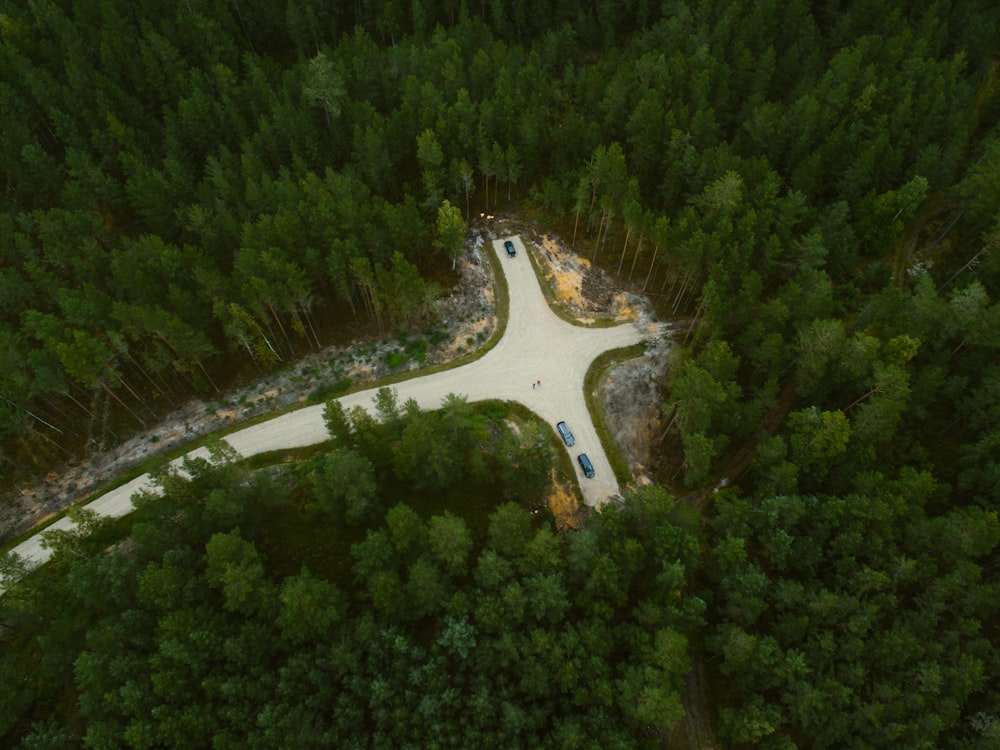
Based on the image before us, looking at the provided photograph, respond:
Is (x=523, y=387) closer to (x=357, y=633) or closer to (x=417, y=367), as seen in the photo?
(x=417, y=367)

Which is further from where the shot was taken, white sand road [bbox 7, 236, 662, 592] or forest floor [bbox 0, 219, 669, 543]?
white sand road [bbox 7, 236, 662, 592]

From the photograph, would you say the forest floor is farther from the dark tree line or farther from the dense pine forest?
the dark tree line

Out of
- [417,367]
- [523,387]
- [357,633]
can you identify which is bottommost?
[523,387]

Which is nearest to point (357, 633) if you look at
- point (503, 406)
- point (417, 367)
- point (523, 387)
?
point (503, 406)

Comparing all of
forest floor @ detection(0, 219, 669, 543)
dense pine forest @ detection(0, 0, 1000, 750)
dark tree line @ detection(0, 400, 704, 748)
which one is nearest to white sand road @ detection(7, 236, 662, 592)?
forest floor @ detection(0, 219, 669, 543)

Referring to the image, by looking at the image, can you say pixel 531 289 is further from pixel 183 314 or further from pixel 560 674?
pixel 560 674
